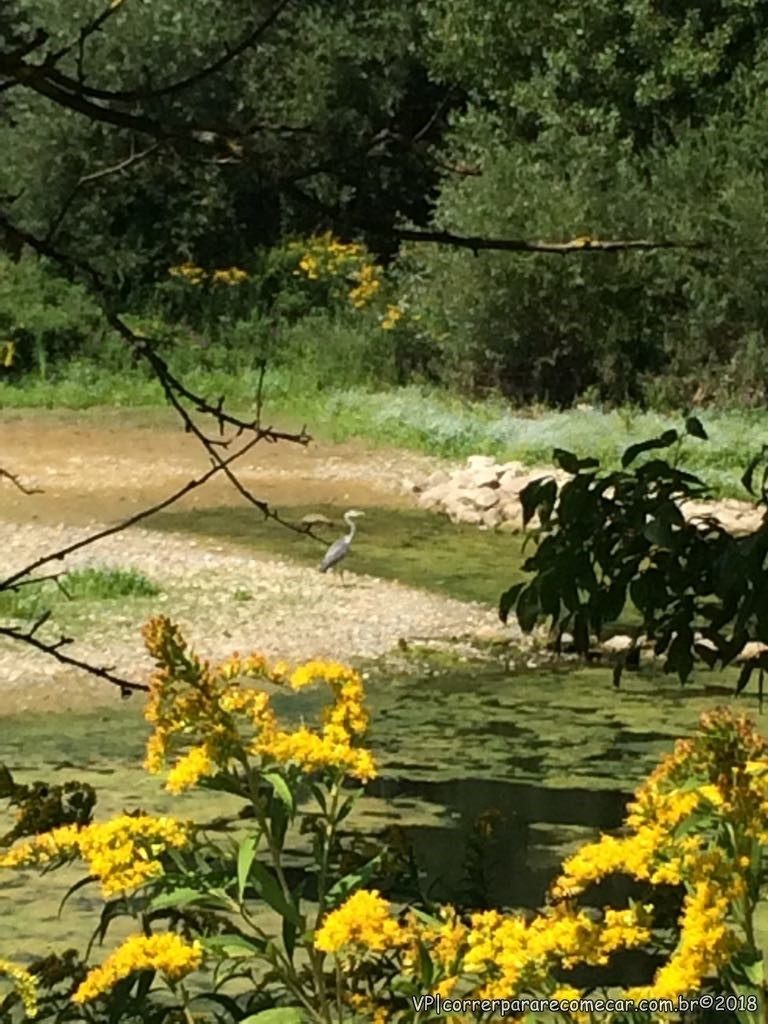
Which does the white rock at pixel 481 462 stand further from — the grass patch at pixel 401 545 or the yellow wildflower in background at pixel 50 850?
the yellow wildflower in background at pixel 50 850

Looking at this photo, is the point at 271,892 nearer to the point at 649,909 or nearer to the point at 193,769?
the point at 193,769

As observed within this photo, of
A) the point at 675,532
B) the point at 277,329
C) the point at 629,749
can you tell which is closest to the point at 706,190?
the point at 277,329

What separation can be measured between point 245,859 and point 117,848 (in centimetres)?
16

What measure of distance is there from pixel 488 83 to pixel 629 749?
42.1 ft

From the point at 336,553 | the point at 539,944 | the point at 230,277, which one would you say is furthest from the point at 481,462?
the point at 539,944

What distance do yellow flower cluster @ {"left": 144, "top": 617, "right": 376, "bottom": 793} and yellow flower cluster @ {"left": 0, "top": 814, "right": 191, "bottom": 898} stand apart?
0.06 meters

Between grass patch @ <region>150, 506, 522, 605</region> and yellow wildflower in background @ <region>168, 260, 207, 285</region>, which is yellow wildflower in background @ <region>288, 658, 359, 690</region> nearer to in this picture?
grass patch @ <region>150, 506, 522, 605</region>

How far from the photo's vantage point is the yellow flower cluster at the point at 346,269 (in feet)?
70.7

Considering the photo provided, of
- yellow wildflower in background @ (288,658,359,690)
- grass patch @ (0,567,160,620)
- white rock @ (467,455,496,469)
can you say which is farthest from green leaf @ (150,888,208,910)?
white rock @ (467,455,496,469)

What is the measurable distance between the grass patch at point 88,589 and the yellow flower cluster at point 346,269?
35.4 ft

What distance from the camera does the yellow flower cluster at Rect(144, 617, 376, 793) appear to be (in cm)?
207

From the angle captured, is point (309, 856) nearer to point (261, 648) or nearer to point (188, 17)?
point (261, 648)

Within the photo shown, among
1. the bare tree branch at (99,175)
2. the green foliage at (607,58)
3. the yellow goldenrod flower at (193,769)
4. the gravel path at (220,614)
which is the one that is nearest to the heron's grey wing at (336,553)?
the gravel path at (220,614)

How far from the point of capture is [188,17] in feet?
72.5
